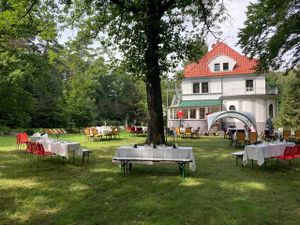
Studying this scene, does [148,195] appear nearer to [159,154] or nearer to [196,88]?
[159,154]

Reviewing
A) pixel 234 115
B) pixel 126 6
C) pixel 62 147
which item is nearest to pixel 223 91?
pixel 234 115

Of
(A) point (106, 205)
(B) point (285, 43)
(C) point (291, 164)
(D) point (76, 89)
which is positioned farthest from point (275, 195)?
(D) point (76, 89)

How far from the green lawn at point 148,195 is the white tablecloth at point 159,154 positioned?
541 mm

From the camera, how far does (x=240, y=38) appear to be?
21109 mm

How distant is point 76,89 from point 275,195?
3384cm

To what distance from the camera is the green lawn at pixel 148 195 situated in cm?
641

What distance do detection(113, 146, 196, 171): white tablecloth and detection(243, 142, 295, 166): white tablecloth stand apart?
7.73 ft

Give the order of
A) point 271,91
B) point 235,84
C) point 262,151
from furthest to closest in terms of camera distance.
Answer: point 235,84, point 271,91, point 262,151

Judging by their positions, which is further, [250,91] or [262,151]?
[250,91]

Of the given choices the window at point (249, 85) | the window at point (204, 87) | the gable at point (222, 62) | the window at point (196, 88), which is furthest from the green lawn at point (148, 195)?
the gable at point (222, 62)

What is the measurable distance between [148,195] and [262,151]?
4980 mm

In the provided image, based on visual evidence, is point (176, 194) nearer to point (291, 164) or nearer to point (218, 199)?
point (218, 199)

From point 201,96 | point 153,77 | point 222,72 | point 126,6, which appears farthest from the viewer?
point 201,96

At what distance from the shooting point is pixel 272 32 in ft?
65.8
